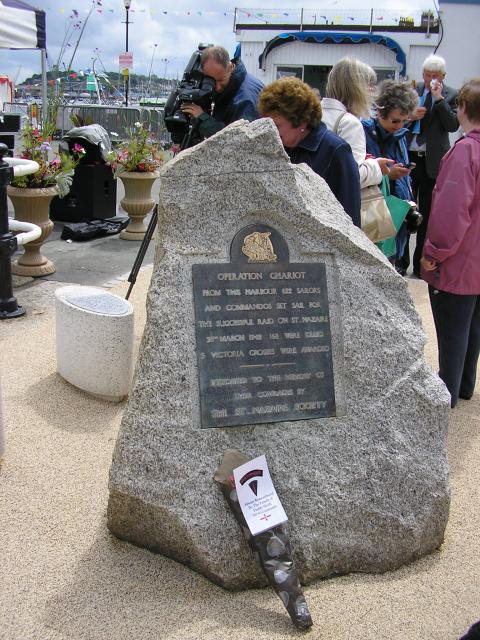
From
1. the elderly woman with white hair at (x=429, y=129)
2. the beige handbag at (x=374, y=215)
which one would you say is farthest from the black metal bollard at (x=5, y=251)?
the elderly woman with white hair at (x=429, y=129)

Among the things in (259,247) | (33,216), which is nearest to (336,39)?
(33,216)

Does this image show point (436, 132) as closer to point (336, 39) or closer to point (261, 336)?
point (261, 336)

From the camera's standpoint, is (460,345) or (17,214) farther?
(17,214)

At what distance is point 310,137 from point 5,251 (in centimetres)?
279

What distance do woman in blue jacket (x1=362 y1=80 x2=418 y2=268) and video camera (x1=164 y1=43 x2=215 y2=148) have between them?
1.18 meters

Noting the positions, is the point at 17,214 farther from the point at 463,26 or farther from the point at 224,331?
the point at 463,26

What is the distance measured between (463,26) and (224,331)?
12.9 metres

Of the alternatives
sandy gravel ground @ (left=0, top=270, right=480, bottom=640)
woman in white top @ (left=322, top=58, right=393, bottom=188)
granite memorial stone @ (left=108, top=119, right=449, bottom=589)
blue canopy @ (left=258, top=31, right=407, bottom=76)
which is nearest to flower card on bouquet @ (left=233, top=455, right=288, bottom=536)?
granite memorial stone @ (left=108, top=119, right=449, bottom=589)

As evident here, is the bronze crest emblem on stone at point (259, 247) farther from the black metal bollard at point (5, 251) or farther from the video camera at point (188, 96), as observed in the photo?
the black metal bollard at point (5, 251)

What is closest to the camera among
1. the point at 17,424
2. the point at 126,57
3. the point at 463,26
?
the point at 17,424

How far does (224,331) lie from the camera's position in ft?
8.70

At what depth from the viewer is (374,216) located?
4105 mm

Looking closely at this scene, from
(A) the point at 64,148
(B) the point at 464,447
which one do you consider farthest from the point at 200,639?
(A) the point at 64,148

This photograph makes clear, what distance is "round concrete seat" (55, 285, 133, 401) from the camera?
396cm
